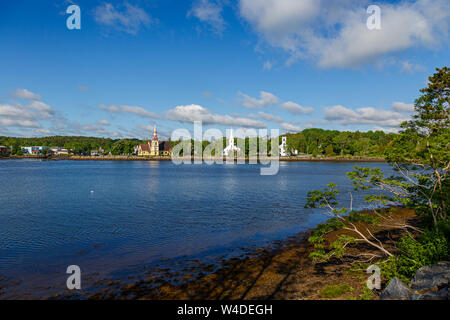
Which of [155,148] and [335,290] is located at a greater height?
[155,148]

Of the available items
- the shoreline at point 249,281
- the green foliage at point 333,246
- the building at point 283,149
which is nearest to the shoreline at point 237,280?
the shoreline at point 249,281

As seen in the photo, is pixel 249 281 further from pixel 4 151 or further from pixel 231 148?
pixel 4 151

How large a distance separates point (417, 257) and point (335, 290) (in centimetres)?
309

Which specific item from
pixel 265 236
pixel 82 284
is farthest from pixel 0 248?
pixel 265 236

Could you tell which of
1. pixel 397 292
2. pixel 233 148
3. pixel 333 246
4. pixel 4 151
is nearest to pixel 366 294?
pixel 397 292

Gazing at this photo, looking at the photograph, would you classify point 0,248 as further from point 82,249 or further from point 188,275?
point 188,275

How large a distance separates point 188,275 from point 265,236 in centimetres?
798

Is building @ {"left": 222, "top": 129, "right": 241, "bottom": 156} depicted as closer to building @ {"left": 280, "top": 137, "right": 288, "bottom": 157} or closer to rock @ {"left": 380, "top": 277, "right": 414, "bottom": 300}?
building @ {"left": 280, "top": 137, "right": 288, "bottom": 157}

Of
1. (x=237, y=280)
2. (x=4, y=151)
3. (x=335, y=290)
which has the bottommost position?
(x=237, y=280)

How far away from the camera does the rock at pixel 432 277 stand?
7.16m

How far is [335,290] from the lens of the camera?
9.77 meters

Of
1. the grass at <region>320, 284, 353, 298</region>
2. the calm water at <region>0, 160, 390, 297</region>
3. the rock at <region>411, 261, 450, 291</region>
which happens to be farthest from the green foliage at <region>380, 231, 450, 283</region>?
the calm water at <region>0, 160, 390, 297</region>

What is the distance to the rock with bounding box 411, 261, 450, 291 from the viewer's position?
7160 mm

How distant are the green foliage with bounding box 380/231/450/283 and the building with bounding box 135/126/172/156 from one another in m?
181
